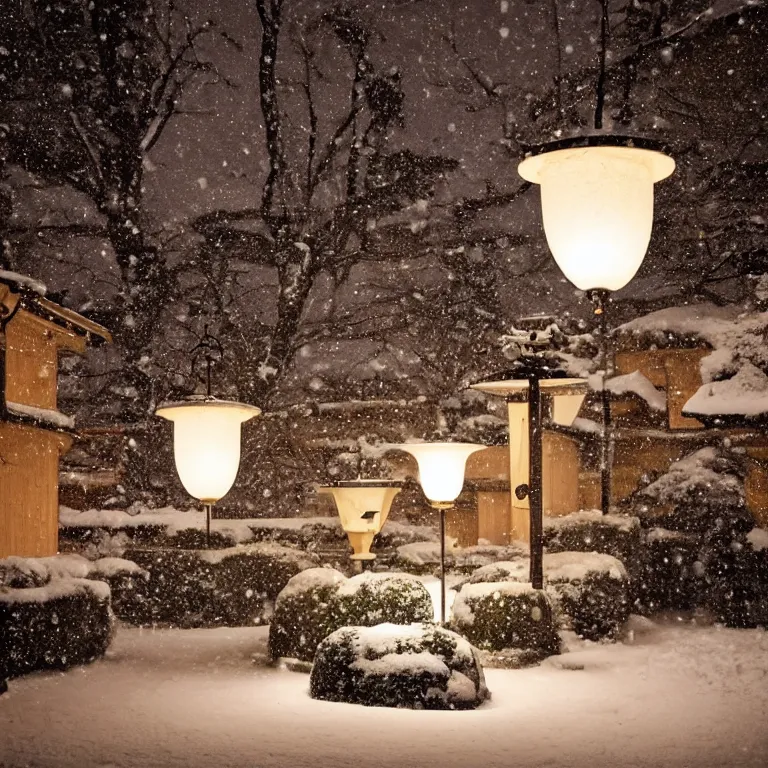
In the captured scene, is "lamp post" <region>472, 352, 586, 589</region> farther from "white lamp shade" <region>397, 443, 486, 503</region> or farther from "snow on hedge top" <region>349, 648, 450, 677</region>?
"snow on hedge top" <region>349, 648, 450, 677</region>

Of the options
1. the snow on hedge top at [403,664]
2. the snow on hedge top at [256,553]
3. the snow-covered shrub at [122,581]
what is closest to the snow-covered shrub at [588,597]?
the snow on hedge top at [403,664]

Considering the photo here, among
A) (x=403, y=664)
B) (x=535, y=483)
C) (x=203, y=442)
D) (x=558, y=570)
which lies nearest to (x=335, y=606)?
(x=403, y=664)

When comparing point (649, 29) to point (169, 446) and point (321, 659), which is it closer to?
point (169, 446)

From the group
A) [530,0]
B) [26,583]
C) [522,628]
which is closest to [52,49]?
[530,0]

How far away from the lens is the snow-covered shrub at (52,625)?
325 inches

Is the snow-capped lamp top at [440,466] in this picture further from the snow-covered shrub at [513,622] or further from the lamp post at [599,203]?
the lamp post at [599,203]

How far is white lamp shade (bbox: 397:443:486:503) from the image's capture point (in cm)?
851

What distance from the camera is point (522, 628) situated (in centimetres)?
882

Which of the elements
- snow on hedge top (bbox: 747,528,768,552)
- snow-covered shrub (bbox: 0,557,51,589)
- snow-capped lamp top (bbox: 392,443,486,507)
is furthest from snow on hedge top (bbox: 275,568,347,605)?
snow on hedge top (bbox: 747,528,768,552)

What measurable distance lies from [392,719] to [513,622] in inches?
102

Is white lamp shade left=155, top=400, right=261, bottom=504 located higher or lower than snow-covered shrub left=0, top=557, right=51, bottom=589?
higher

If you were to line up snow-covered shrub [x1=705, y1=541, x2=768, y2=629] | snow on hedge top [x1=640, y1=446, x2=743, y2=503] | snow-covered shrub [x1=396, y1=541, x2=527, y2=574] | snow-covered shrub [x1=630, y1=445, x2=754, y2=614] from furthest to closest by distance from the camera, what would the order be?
1. snow-covered shrub [x1=396, y1=541, x2=527, y2=574]
2. snow on hedge top [x1=640, y1=446, x2=743, y2=503]
3. snow-covered shrub [x1=630, y1=445, x2=754, y2=614]
4. snow-covered shrub [x1=705, y1=541, x2=768, y2=629]

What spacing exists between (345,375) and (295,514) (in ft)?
10.9

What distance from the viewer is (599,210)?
18.1ft
